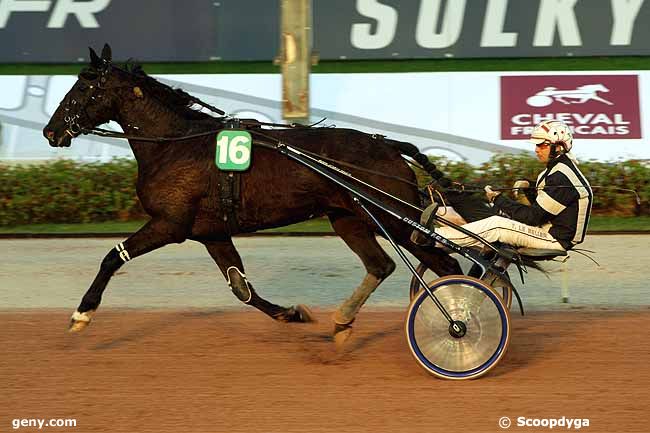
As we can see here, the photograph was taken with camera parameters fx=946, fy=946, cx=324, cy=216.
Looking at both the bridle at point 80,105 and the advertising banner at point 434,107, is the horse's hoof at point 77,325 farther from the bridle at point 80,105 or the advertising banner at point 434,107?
the advertising banner at point 434,107

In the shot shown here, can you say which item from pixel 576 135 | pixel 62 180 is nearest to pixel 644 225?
pixel 576 135

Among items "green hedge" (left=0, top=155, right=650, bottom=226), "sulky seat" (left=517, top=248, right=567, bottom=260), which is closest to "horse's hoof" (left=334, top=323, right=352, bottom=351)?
"sulky seat" (left=517, top=248, right=567, bottom=260)

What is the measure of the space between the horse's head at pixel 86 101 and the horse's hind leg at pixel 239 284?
1.18 metres

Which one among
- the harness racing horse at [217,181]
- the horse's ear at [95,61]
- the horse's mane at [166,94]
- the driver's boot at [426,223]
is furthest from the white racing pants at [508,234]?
the horse's ear at [95,61]

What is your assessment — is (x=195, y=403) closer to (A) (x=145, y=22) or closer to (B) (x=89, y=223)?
(B) (x=89, y=223)

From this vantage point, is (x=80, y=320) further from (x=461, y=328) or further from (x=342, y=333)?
(x=461, y=328)

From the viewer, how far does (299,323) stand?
7.09 m

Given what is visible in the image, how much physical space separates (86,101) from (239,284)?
166 centimetres

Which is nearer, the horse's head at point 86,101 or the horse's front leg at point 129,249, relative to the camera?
the horse's front leg at point 129,249

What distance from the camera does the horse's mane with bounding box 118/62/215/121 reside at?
21.7ft

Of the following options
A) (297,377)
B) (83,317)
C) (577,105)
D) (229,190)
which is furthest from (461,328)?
(577,105)

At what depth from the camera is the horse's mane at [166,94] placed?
663cm

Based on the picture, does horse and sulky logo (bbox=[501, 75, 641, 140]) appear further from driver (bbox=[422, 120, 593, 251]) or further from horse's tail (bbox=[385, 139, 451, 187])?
driver (bbox=[422, 120, 593, 251])

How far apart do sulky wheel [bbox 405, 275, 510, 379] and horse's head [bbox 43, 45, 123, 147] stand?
104 inches
